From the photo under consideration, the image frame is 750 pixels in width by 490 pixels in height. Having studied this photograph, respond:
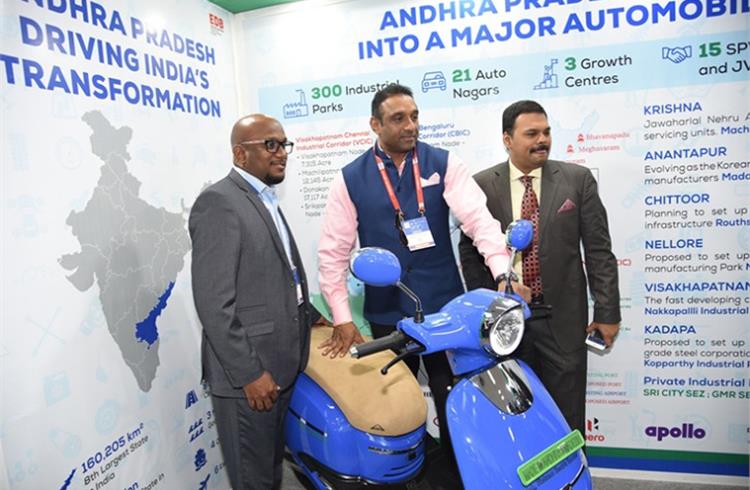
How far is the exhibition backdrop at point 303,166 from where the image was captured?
1770 millimetres

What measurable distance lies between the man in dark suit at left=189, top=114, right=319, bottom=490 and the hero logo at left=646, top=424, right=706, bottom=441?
75.3 inches

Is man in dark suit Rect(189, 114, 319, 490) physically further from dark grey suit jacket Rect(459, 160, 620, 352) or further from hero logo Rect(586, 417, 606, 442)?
hero logo Rect(586, 417, 606, 442)

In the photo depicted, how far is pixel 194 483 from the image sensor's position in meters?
2.53

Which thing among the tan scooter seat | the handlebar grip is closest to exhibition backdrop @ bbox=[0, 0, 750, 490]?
the tan scooter seat

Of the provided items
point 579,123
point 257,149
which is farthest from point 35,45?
point 579,123

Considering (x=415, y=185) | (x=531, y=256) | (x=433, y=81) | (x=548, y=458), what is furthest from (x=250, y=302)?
(x=433, y=81)

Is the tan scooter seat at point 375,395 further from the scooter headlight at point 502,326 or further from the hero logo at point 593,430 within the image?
the hero logo at point 593,430

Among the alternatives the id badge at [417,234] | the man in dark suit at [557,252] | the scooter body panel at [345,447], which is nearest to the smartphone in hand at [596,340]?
the man in dark suit at [557,252]

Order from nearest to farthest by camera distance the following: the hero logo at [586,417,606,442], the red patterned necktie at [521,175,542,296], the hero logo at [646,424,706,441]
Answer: the red patterned necktie at [521,175,542,296] < the hero logo at [646,424,706,441] < the hero logo at [586,417,606,442]

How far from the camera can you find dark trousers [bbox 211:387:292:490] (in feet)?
6.49

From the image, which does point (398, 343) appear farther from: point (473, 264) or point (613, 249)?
point (613, 249)

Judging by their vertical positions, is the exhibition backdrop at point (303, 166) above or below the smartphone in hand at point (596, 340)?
above

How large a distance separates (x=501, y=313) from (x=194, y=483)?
6.43 ft

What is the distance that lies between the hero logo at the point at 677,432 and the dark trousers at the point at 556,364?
0.59 metres
